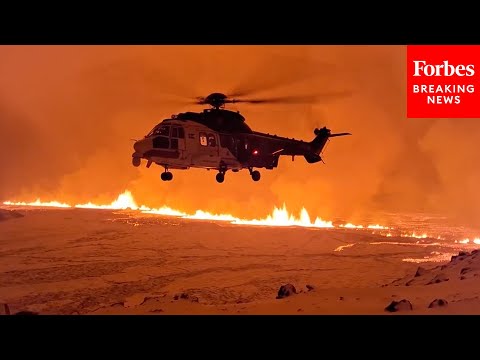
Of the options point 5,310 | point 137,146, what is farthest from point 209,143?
point 5,310

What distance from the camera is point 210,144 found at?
13875mm

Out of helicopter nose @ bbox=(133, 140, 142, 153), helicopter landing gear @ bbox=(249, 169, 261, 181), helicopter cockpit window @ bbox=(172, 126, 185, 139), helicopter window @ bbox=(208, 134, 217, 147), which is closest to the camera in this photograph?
helicopter nose @ bbox=(133, 140, 142, 153)

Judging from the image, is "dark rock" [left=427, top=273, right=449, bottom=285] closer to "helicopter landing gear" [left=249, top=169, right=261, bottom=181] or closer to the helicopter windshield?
"helicopter landing gear" [left=249, top=169, right=261, bottom=181]

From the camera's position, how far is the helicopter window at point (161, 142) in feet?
42.5

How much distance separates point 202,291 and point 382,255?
15449 mm

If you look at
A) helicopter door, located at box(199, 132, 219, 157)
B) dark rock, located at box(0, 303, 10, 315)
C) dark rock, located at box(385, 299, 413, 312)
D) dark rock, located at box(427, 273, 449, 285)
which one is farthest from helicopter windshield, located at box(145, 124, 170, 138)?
dark rock, located at box(427, 273, 449, 285)

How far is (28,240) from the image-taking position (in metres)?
35.2

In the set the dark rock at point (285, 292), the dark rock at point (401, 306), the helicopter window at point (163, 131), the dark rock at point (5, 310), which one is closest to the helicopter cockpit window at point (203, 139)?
the helicopter window at point (163, 131)

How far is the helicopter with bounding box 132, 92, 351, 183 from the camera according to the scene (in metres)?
13.1

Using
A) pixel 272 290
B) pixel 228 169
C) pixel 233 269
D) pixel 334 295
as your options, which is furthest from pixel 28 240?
pixel 334 295

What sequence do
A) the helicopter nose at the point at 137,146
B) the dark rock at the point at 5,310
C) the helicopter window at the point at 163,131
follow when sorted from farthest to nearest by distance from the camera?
the helicopter window at the point at 163,131
the helicopter nose at the point at 137,146
the dark rock at the point at 5,310

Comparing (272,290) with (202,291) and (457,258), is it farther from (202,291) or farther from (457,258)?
(457,258)

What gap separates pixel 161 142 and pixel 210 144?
1723 mm

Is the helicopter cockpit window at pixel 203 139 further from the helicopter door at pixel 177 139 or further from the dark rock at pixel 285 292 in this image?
the dark rock at pixel 285 292
